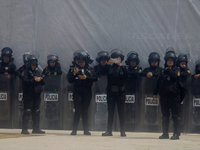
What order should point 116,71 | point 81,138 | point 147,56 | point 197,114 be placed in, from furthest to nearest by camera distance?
point 147,56 → point 197,114 → point 116,71 → point 81,138

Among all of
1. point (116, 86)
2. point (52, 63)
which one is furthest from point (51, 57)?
point (116, 86)

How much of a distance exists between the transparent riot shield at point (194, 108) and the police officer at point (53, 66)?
3.71m

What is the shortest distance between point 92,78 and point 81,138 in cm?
158

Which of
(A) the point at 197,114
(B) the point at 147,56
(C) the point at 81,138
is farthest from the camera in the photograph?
(B) the point at 147,56

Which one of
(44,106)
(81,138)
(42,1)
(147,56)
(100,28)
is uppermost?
(42,1)

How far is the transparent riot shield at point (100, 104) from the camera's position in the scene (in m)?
10.6

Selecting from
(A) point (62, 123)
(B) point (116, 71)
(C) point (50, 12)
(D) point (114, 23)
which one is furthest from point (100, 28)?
(A) point (62, 123)

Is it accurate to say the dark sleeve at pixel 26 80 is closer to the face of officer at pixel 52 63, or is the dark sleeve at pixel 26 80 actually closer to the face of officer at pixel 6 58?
the face of officer at pixel 52 63

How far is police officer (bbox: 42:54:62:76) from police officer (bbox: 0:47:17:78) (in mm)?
918

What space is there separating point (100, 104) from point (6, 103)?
267 cm

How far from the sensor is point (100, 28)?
11211 millimetres

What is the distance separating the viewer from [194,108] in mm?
10367

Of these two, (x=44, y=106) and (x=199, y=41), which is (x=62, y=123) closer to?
(x=44, y=106)

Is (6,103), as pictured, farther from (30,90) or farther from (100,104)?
(100,104)
